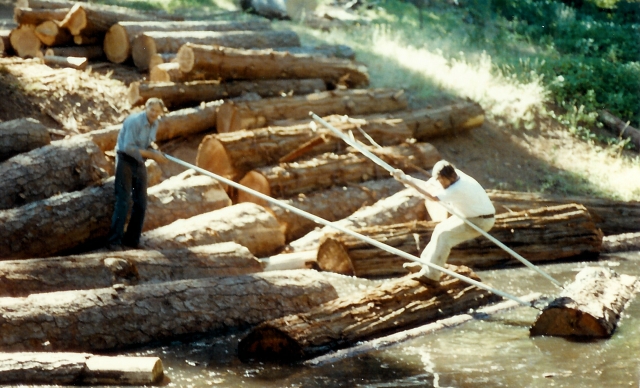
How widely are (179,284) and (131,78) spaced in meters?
7.94

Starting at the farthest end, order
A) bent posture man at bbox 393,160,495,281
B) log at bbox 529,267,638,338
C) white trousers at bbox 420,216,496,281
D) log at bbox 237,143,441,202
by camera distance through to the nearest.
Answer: log at bbox 237,143,441,202
white trousers at bbox 420,216,496,281
bent posture man at bbox 393,160,495,281
log at bbox 529,267,638,338

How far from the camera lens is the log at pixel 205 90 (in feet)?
46.2

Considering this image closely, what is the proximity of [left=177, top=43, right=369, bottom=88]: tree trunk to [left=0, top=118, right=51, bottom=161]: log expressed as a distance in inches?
149

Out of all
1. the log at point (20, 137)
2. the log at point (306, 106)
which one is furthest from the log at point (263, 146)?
the log at point (20, 137)

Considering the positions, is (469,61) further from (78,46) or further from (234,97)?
(78,46)

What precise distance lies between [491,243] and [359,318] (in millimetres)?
3999

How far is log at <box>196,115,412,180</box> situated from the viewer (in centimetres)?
1229

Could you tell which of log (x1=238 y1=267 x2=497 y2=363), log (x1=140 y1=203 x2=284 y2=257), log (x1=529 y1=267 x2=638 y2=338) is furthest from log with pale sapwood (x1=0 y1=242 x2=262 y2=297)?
log (x1=529 y1=267 x2=638 y2=338)

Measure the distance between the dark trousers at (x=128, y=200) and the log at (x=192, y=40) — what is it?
19.9ft

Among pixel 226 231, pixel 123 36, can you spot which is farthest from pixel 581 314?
pixel 123 36

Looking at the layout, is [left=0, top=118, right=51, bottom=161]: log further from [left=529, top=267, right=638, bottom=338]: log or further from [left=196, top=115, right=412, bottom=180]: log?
[left=529, top=267, right=638, bottom=338]: log

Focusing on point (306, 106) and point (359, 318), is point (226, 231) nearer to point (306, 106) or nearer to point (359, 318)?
point (359, 318)

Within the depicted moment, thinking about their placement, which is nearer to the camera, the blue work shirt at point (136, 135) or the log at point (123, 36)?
the blue work shirt at point (136, 135)

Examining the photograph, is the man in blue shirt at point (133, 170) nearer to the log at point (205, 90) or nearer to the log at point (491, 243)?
the log at point (491, 243)
